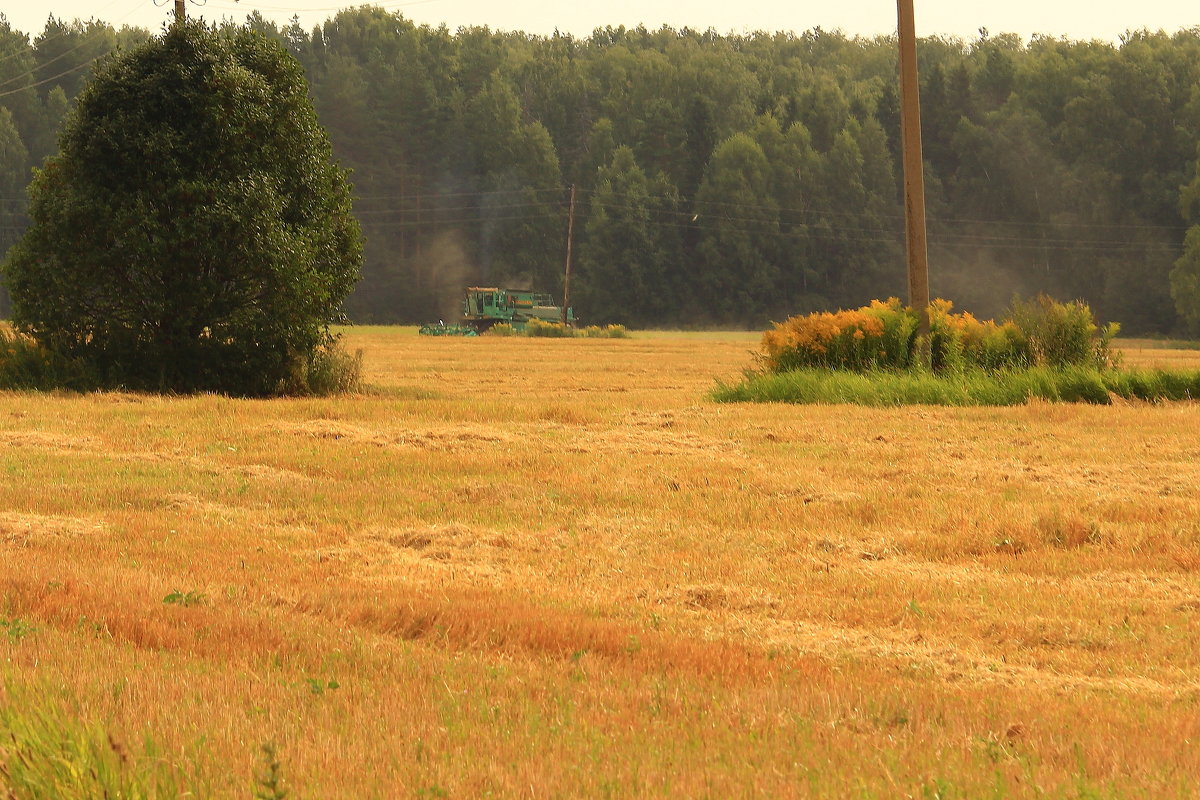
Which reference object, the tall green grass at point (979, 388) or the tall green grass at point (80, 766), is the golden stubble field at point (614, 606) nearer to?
the tall green grass at point (80, 766)

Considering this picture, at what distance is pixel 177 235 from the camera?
19.9 m

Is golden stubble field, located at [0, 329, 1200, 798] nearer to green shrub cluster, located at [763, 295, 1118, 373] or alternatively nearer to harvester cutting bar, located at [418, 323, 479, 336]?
green shrub cluster, located at [763, 295, 1118, 373]

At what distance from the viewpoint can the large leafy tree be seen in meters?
20.1

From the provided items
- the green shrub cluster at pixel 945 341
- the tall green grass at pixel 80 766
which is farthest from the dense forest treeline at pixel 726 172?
the tall green grass at pixel 80 766

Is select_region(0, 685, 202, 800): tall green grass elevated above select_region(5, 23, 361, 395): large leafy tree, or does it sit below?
below

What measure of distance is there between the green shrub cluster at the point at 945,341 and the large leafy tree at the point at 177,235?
26.1 ft

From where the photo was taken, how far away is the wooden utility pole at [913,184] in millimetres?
21734

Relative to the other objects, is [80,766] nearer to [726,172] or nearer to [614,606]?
[614,606]

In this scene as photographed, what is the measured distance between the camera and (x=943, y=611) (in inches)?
283

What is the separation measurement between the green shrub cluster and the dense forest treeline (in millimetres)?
51291

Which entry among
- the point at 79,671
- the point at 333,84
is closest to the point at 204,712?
the point at 79,671

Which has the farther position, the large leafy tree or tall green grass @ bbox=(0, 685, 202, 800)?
the large leafy tree

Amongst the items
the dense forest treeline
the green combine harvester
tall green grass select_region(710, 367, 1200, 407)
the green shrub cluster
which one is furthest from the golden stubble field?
the dense forest treeline

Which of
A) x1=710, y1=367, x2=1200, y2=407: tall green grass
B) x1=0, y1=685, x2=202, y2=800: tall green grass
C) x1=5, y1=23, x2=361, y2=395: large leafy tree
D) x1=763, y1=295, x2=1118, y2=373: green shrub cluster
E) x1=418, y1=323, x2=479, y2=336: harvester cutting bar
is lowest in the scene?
x1=418, y1=323, x2=479, y2=336: harvester cutting bar
